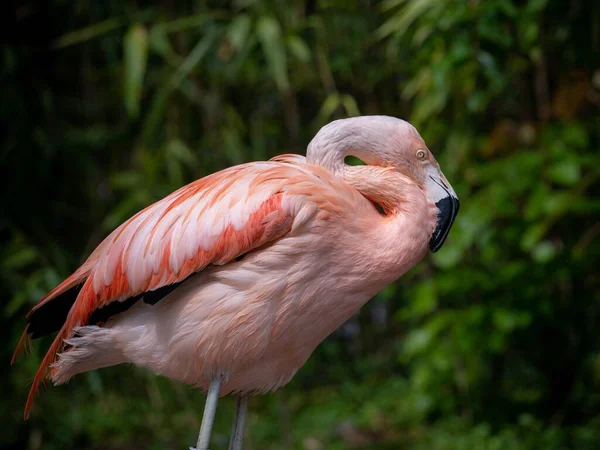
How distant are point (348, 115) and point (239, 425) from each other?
2190 millimetres

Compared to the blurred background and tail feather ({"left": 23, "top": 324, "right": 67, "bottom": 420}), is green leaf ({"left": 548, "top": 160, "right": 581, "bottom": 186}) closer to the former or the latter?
the blurred background

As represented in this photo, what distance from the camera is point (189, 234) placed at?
1.84 m

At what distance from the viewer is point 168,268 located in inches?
72.4

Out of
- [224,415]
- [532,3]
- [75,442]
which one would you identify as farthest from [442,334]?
[75,442]

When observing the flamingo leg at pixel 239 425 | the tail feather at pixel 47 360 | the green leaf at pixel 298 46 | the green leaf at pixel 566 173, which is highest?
the green leaf at pixel 298 46

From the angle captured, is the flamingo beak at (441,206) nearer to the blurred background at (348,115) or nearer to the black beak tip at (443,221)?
the black beak tip at (443,221)

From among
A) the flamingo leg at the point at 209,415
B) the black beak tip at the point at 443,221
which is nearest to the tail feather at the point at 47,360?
the flamingo leg at the point at 209,415

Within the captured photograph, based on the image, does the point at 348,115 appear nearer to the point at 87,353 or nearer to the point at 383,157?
the point at 383,157

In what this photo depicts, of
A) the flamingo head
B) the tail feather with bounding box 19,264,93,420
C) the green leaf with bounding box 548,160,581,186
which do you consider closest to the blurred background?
the green leaf with bounding box 548,160,581,186

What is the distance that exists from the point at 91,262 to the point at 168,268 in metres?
0.32

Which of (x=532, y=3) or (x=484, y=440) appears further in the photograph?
(x=484, y=440)

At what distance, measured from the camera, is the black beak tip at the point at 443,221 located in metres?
1.82

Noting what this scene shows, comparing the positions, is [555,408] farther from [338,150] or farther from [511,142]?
[338,150]

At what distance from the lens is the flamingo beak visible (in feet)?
5.97
